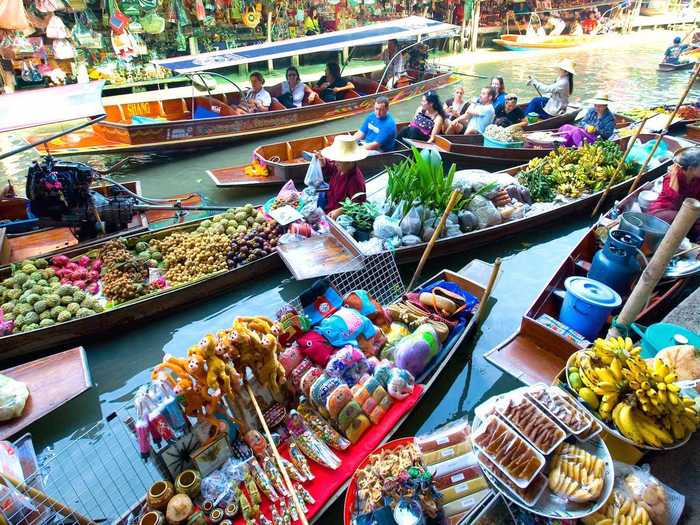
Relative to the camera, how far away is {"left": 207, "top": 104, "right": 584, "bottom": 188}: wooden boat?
7648 millimetres

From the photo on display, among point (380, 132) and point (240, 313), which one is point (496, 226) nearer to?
point (380, 132)

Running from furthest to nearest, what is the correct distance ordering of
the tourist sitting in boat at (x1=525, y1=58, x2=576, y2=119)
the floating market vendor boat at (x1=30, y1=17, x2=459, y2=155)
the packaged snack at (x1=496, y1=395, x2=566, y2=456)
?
the tourist sitting in boat at (x1=525, y1=58, x2=576, y2=119) < the floating market vendor boat at (x1=30, y1=17, x2=459, y2=155) < the packaged snack at (x1=496, y1=395, x2=566, y2=456)

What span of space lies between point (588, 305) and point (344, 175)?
3.48 m

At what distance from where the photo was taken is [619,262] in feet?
13.7

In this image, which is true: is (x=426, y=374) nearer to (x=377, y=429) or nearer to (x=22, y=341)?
(x=377, y=429)

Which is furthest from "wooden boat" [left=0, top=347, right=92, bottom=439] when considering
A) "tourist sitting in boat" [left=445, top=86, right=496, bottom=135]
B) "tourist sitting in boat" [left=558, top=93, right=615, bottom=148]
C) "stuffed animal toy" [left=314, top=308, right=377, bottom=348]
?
"tourist sitting in boat" [left=558, top=93, right=615, bottom=148]

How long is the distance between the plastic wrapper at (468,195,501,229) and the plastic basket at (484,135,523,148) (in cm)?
301

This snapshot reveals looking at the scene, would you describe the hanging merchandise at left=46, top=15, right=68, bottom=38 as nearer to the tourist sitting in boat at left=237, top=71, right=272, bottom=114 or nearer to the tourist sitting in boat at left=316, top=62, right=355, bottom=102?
the tourist sitting in boat at left=237, top=71, right=272, bottom=114

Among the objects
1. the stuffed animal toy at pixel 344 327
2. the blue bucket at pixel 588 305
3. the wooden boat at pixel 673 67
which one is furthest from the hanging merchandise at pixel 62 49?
the wooden boat at pixel 673 67

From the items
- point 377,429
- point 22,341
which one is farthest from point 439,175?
point 22,341

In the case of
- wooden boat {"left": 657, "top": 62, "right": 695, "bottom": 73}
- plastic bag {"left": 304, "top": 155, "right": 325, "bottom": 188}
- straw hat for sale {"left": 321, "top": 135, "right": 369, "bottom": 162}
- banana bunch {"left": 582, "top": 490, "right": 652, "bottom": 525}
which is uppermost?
straw hat for sale {"left": 321, "top": 135, "right": 369, "bottom": 162}

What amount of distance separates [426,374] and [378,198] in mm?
3349

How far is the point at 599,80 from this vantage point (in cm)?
1680

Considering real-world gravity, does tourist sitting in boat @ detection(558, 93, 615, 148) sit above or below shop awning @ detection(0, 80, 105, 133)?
below
